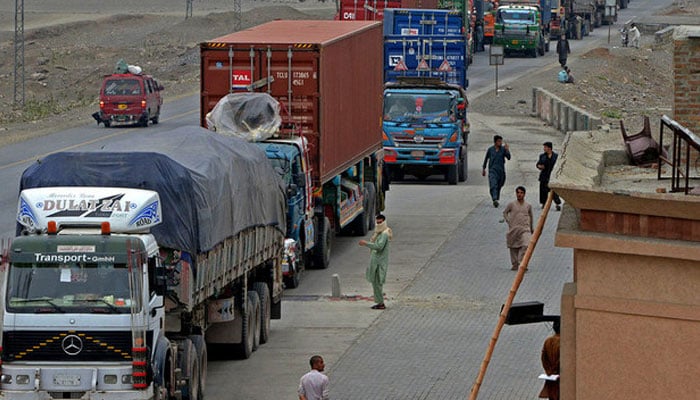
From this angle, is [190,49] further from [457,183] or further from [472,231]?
[472,231]

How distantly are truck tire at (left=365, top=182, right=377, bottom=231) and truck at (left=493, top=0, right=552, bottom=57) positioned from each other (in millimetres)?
47993

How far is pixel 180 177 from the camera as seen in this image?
1783 centimetres

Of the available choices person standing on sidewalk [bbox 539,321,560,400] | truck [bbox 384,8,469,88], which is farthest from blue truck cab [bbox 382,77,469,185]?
person standing on sidewalk [bbox 539,321,560,400]

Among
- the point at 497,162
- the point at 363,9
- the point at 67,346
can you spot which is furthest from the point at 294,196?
the point at 363,9

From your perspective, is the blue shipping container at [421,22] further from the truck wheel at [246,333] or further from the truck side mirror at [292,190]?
the truck wheel at [246,333]

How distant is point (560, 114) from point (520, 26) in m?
28.2

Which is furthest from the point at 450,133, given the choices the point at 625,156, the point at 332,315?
the point at 625,156

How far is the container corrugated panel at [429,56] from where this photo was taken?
137ft

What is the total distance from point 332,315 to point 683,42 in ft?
31.8

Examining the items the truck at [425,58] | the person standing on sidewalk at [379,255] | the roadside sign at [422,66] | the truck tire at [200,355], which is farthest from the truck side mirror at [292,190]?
the roadside sign at [422,66]

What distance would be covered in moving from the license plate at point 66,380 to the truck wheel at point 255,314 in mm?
5325

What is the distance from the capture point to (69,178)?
17219 millimetres

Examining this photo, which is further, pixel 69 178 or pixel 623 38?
pixel 623 38

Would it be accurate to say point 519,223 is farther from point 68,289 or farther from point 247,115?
point 68,289
